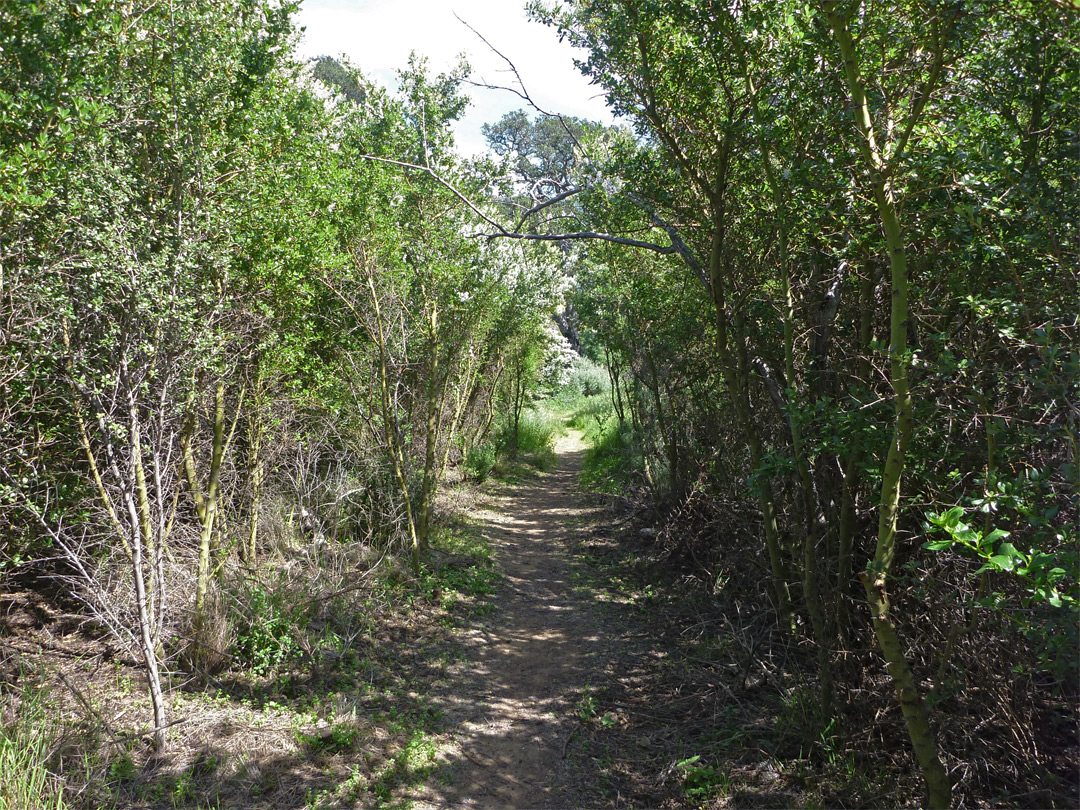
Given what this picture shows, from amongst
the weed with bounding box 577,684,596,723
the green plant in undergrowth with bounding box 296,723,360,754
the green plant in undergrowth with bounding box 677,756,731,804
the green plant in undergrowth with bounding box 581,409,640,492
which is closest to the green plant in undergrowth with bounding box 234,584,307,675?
the green plant in undergrowth with bounding box 296,723,360,754

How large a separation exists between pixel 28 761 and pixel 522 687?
3.44 meters

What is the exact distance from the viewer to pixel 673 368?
7531 millimetres

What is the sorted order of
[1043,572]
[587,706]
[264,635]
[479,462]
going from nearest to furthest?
[1043,572] < [587,706] < [264,635] < [479,462]

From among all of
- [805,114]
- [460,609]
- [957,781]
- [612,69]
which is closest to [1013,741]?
[957,781]

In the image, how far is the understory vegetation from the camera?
2.69 metres

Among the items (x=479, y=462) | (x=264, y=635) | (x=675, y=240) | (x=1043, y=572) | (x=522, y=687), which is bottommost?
(x=522, y=687)

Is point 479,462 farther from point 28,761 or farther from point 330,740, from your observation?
point 28,761

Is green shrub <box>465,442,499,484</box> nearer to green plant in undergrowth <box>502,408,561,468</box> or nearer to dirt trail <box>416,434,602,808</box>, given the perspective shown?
green plant in undergrowth <box>502,408,561,468</box>

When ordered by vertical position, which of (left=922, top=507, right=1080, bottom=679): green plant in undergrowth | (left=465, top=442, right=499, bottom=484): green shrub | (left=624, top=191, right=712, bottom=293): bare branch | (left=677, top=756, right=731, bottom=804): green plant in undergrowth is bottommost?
(left=677, top=756, right=731, bottom=804): green plant in undergrowth

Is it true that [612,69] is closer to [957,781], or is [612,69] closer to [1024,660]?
[1024,660]

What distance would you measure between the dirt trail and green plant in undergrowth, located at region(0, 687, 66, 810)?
6.79 feet

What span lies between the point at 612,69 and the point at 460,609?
5.59m

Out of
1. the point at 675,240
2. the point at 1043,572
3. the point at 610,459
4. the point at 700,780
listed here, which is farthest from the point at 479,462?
the point at 1043,572

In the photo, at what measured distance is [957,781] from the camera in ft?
10.3
